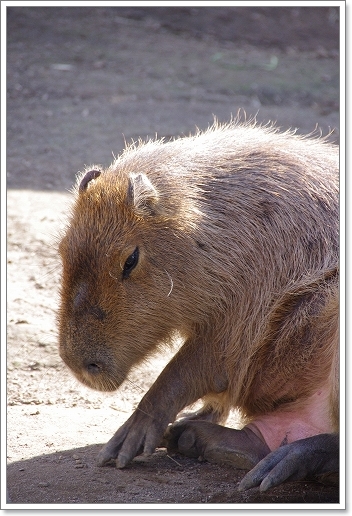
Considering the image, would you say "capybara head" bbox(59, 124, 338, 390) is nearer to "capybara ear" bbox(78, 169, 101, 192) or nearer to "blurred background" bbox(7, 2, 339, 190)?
"capybara ear" bbox(78, 169, 101, 192)

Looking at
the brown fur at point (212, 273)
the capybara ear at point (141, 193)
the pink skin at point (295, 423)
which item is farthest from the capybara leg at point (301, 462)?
the capybara ear at point (141, 193)

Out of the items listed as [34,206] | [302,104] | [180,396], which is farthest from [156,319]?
[302,104]

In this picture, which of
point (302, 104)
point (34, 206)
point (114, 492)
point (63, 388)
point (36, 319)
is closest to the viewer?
point (114, 492)

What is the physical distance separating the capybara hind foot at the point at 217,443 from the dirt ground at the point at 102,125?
0.19 feet

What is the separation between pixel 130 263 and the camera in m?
3.79

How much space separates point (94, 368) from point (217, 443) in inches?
28.1

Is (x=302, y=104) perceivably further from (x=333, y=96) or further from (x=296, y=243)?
(x=296, y=243)

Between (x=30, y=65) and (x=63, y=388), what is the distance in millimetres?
5950

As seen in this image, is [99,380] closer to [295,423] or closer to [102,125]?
[295,423]

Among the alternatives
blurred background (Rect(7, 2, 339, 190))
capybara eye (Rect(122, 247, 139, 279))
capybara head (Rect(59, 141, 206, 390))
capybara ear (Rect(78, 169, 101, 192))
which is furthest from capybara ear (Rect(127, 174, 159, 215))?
blurred background (Rect(7, 2, 339, 190))

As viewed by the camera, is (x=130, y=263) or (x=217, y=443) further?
(x=217, y=443)

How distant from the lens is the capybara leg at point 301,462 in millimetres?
3488

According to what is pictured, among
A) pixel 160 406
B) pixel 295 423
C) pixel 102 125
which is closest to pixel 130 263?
pixel 160 406

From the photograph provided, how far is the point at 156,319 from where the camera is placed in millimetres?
3896
